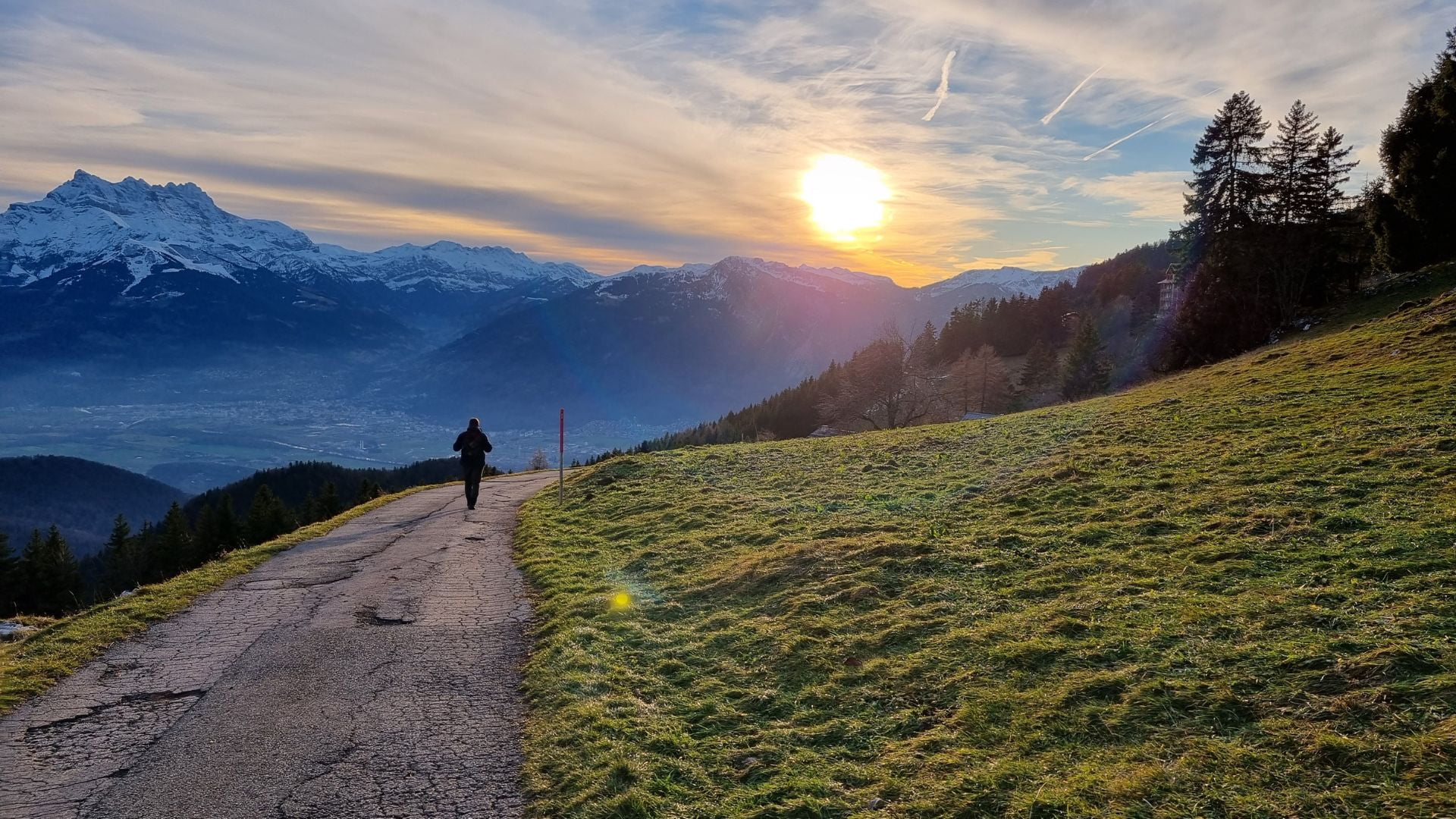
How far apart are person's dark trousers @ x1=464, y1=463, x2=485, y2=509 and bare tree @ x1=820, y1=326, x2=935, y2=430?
41670 millimetres

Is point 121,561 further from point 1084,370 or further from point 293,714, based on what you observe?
point 1084,370

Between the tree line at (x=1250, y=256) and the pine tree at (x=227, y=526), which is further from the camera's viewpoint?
the pine tree at (x=227, y=526)

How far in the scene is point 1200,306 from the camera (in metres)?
46.3

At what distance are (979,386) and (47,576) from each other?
99848 mm

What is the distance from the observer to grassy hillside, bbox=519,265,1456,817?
5324mm

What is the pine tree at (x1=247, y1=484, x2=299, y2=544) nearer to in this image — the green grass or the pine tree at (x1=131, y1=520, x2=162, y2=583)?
the pine tree at (x1=131, y1=520, x2=162, y2=583)

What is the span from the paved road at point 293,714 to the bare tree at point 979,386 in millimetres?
76682

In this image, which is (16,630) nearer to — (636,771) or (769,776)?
(636,771)

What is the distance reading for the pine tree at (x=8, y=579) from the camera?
204 ft

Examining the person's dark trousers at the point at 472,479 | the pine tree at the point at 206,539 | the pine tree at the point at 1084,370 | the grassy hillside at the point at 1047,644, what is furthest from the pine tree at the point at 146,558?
the pine tree at the point at 1084,370

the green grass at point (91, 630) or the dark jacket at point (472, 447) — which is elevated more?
the dark jacket at point (472, 447)

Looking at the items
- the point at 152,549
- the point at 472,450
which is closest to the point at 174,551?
the point at 152,549

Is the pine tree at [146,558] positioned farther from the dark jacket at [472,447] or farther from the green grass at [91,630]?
the green grass at [91,630]

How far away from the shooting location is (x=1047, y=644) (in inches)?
300
